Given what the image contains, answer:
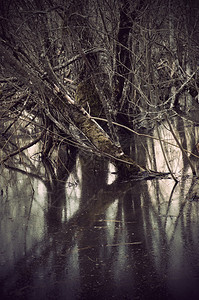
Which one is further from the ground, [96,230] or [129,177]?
[129,177]

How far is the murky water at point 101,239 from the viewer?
280 cm

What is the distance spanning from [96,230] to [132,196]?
1262mm

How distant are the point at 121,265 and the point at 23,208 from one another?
2.08 metres

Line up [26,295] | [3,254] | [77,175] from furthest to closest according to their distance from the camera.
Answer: [77,175], [3,254], [26,295]

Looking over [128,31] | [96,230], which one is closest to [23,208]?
[96,230]

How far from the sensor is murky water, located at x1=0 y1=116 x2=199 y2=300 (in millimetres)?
2799

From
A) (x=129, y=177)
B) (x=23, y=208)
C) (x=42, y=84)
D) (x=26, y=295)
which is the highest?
(x=42, y=84)

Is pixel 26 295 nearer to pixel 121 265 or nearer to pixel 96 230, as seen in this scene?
pixel 121 265

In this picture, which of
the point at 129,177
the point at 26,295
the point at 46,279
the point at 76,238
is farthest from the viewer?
the point at 129,177

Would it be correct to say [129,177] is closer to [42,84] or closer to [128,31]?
[42,84]

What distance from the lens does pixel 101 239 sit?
3.64m

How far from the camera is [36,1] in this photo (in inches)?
264

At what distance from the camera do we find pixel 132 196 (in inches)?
199

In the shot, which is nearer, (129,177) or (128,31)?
(129,177)
